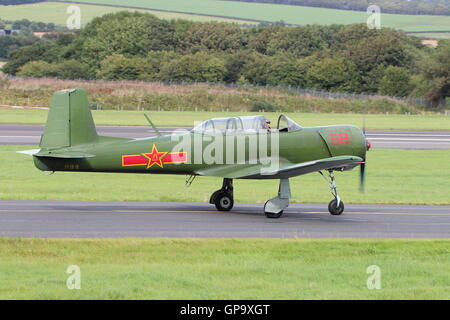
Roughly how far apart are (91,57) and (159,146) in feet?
306

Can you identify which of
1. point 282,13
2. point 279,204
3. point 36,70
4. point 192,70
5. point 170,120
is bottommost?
point 170,120

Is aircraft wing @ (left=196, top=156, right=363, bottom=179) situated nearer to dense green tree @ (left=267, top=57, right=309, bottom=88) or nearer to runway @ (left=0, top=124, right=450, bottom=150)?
runway @ (left=0, top=124, right=450, bottom=150)

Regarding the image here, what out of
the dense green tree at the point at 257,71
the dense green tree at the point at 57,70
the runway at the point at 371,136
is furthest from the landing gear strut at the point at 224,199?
the dense green tree at the point at 57,70

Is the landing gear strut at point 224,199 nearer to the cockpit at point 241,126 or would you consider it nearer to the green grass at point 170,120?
the cockpit at point 241,126

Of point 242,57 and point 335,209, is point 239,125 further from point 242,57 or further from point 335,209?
point 242,57

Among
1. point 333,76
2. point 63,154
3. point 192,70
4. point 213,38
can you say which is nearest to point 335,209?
Result: point 63,154

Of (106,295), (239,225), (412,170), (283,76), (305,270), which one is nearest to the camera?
(106,295)

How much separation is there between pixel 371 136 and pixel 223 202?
104 feet

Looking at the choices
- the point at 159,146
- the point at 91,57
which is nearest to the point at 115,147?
the point at 159,146

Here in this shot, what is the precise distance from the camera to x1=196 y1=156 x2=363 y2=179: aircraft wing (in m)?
17.3

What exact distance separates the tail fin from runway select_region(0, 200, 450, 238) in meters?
1.63

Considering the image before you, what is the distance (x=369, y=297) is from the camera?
10273mm

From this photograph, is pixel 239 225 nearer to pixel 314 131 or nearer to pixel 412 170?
pixel 314 131

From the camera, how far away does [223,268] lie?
468 inches
